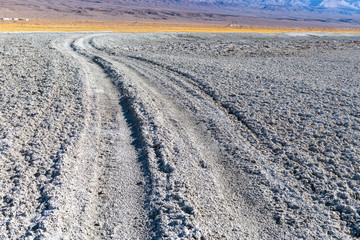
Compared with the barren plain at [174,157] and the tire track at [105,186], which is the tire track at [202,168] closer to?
the barren plain at [174,157]

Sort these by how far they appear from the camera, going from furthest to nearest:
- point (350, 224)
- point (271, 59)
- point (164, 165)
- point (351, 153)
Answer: point (271, 59)
point (351, 153)
point (164, 165)
point (350, 224)

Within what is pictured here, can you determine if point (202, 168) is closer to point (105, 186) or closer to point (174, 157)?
point (174, 157)

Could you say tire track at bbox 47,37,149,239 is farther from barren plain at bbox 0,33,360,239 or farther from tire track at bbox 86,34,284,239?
tire track at bbox 86,34,284,239

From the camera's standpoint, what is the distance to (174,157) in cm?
604

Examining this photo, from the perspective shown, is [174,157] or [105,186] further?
[174,157]

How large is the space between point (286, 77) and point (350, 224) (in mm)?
9757

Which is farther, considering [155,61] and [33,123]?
[155,61]

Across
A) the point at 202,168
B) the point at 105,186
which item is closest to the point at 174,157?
the point at 202,168

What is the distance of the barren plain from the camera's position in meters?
4.39

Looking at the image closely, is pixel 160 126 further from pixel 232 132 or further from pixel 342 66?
pixel 342 66

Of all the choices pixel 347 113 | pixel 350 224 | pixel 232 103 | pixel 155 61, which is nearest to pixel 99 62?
pixel 155 61

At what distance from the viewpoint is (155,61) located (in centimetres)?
1582

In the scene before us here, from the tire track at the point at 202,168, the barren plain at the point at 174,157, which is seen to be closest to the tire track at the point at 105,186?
the barren plain at the point at 174,157

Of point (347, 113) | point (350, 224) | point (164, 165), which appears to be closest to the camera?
point (350, 224)
